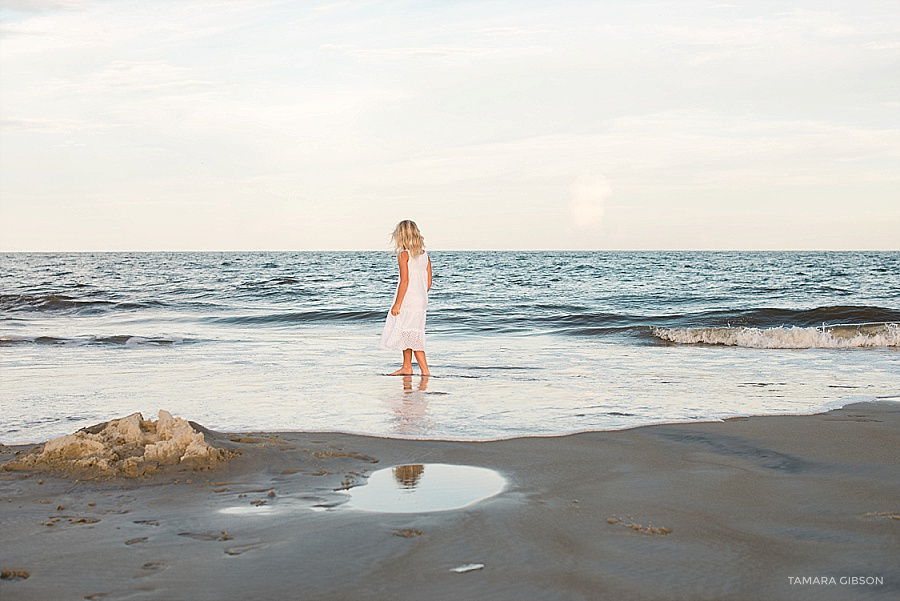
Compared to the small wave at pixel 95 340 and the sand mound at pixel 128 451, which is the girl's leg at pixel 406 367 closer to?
the sand mound at pixel 128 451

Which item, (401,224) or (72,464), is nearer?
(72,464)

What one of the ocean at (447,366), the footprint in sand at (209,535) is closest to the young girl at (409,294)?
the ocean at (447,366)

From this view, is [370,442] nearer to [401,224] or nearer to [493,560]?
[493,560]

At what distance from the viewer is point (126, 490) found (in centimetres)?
Answer: 377

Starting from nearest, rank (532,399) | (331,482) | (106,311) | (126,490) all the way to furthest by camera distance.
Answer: (126,490)
(331,482)
(532,399)
(106,311)

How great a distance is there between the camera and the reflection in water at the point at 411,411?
5555 mm

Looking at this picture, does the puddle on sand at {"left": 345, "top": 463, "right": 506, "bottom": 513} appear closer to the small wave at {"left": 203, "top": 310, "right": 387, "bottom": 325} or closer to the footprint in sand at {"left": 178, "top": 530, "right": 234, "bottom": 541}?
the footprint in sand at {"left": 178, "top": 530, "right": 234, "bottom": 541}

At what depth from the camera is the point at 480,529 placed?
3.22m

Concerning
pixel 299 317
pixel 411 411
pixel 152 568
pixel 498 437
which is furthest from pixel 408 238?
pixel 299 317

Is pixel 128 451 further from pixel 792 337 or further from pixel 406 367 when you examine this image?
pixel 792 337

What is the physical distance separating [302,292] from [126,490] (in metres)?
26.3

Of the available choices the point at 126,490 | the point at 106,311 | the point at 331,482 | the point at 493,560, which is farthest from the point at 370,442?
the point at 106,311

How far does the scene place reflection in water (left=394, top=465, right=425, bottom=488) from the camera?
4.04 m

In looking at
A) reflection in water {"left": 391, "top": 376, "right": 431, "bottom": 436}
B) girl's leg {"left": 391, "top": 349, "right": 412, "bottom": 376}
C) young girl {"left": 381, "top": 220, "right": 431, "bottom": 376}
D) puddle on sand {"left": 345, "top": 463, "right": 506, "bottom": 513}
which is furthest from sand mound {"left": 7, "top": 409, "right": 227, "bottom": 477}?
young girl {"left": 381, "top": 220, "right": 431, "bottom": 376}
